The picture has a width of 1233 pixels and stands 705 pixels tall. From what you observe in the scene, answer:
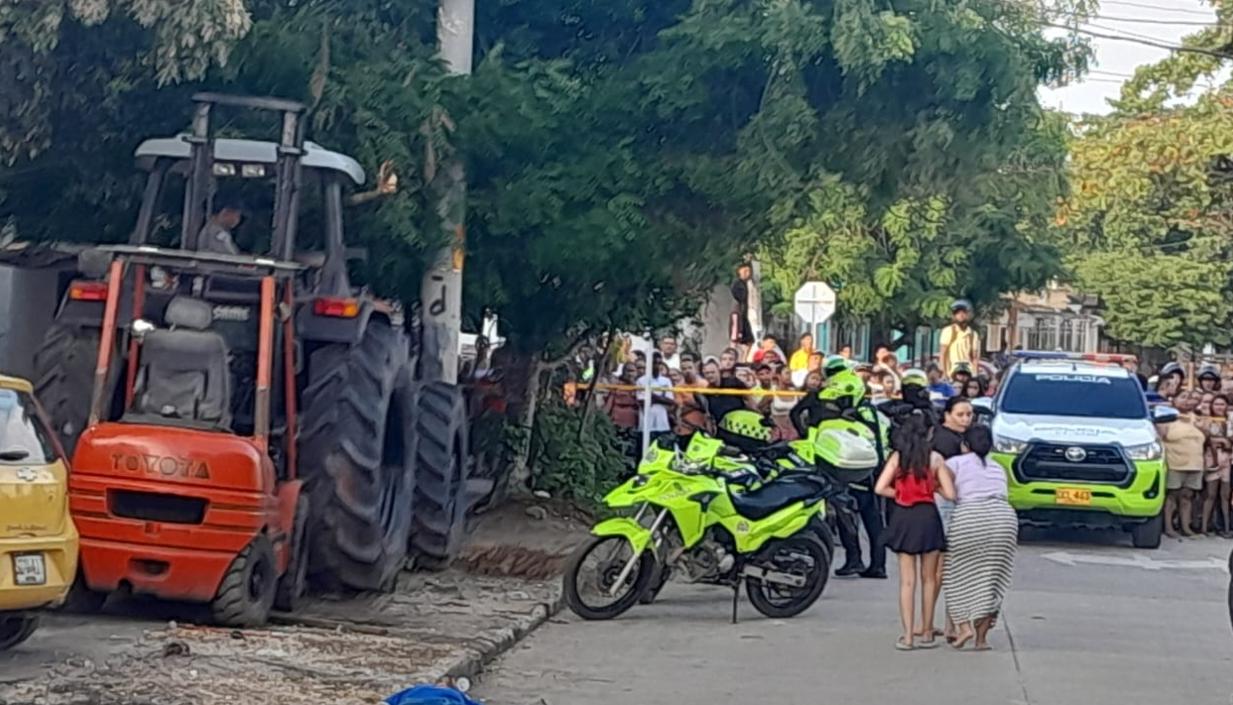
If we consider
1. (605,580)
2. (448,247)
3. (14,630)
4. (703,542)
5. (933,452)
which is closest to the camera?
(14,630)

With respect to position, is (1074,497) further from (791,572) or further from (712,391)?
(791,572)

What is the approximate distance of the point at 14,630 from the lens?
10.8 meters

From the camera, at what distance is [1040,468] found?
2230 cm

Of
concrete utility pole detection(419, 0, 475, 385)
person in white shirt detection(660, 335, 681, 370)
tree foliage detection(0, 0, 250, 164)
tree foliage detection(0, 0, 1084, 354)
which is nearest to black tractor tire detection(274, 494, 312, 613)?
tree foliage detection(0, 0, 250, 164)

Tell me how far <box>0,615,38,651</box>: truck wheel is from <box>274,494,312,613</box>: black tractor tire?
2.14 m

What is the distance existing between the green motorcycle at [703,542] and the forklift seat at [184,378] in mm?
3300

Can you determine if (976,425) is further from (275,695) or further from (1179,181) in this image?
(1179,181)

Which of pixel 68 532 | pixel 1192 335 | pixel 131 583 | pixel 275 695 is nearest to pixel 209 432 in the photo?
pixel 131 583

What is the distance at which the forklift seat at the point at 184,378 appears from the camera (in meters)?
12.5

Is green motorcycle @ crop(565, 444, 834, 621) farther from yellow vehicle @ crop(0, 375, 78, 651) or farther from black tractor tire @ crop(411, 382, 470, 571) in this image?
yellow vehicle @ crop(0, 375, 78, 651)

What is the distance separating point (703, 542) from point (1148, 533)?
9.29 meters

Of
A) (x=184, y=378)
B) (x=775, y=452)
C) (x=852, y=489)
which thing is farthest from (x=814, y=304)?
(x=184, y=378)

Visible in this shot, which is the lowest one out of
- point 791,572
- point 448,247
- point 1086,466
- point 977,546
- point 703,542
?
point 791,572

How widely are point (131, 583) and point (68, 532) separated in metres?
1.41
